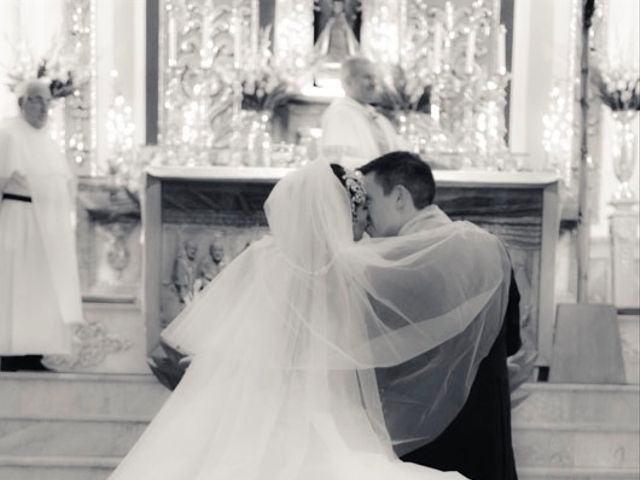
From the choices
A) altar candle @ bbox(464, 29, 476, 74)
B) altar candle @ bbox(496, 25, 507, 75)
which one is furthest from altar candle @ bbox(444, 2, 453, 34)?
altar candle @ bbox(496, 25, 507, 75)

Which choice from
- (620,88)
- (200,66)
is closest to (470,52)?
(620,88)

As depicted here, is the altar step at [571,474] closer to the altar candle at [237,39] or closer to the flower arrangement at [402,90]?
the flower arrangement at [402,90]

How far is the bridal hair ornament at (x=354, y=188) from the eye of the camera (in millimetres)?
2930

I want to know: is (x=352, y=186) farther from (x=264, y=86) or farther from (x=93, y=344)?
(x=264, y=86)

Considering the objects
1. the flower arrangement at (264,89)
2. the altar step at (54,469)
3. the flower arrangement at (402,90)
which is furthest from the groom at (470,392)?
the flower arrangement at (402,90)

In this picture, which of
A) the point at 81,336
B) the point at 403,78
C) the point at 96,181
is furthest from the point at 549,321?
the point at 96,181

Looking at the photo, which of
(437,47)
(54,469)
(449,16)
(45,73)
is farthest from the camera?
(449,16)

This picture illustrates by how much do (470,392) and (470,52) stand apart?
227 inches

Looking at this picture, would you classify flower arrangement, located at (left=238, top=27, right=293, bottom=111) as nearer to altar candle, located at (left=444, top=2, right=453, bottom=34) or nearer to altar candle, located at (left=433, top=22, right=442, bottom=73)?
altar candle, located at (left=433, top=22, right=442, bottom=73)

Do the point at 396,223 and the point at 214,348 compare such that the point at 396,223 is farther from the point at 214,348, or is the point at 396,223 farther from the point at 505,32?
the point at 505,32

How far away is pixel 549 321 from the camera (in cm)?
647

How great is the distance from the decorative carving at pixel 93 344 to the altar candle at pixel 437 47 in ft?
9.87

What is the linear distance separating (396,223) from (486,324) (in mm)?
361

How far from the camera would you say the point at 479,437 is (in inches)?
115
